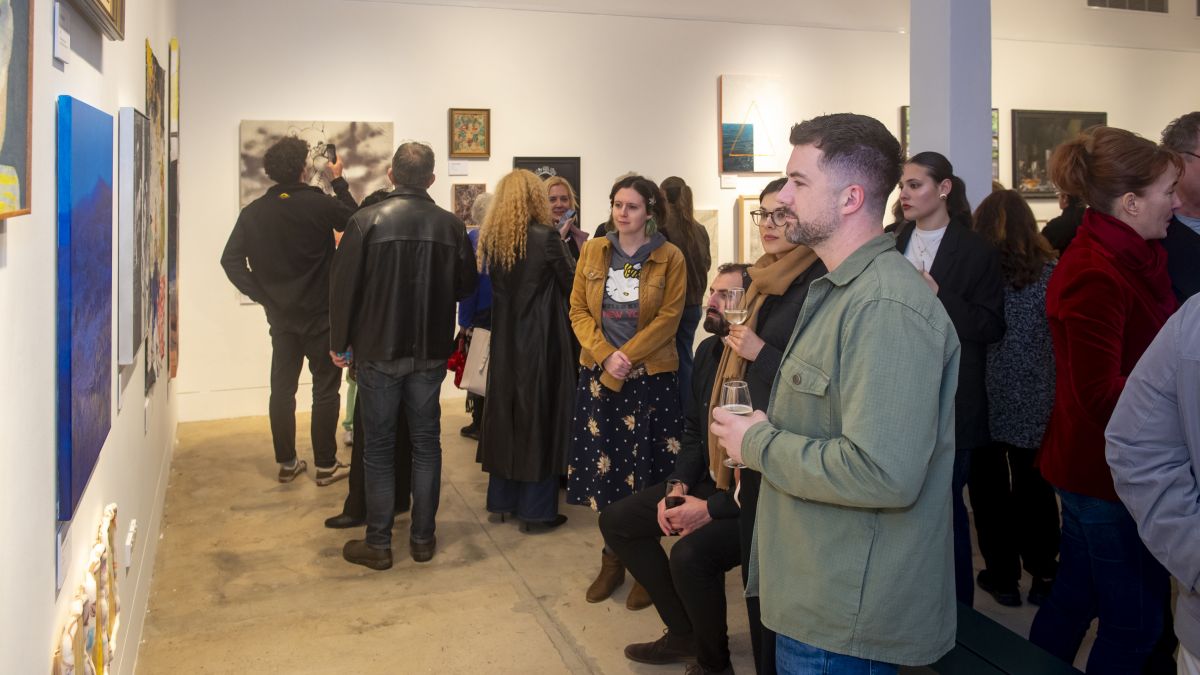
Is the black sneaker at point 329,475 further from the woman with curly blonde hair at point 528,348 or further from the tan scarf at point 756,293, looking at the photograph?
the tan scarf at point 756,293

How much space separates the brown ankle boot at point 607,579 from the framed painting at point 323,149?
456 cm

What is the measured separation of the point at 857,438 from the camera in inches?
69.0

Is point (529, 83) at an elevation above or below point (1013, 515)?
above

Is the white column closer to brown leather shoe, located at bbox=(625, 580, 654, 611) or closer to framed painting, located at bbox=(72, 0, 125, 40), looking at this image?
brown leather shoe, located at bbox=(625, 580, 654, 611)

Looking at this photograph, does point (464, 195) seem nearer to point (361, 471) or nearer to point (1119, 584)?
point (361, 471)

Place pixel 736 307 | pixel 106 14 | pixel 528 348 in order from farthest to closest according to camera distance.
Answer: pixel 528 348 < pixel 736 307 < pixel 106 14

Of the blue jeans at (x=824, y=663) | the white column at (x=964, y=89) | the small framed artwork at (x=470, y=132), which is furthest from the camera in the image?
the small framed artwork at (x=470, y=132)

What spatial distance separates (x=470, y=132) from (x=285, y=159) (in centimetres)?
305

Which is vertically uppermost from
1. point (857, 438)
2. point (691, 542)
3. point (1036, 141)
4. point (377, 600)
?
point (1036, 141)

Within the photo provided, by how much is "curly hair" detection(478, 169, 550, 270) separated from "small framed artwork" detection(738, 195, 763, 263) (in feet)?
16.4

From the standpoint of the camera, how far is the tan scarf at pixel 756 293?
9.32 ft

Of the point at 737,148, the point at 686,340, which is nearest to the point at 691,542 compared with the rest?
the point at 686,340

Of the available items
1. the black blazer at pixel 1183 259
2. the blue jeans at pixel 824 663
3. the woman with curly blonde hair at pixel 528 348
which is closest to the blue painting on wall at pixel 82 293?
the blue jeans at pixel 824 663

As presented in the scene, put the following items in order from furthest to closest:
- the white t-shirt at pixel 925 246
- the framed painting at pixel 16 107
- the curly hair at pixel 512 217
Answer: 1. the curly hair at pixel 512 217
2. the white t-shirt at pixel 925 246
3. the framed painting at pixel 16 107
